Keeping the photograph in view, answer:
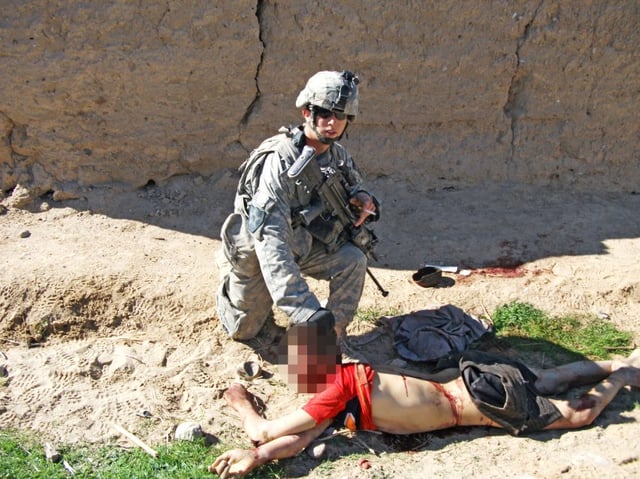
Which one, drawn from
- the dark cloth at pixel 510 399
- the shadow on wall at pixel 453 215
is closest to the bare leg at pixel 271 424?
the dark cloth at pixel 510 399

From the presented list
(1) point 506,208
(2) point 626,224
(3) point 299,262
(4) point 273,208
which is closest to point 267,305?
(3) point 299,262

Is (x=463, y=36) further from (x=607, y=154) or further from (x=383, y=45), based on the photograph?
(x=607, y=154)

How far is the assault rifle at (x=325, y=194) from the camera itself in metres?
3.92

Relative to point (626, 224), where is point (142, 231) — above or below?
below

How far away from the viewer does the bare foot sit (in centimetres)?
373

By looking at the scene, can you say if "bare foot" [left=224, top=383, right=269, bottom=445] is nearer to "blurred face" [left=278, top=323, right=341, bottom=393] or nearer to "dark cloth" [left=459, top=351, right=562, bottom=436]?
"blurred face" [left=278, top=323, right=341, bottom=393]

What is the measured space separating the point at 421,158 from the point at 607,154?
58.8 inches

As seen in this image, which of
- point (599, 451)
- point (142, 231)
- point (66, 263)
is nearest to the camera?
point (599, 451)

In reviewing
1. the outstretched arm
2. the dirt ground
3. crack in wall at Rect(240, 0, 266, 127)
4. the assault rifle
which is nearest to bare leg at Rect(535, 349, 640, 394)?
the dirt ground

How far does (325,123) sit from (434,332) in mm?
1452

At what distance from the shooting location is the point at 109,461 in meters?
3.63

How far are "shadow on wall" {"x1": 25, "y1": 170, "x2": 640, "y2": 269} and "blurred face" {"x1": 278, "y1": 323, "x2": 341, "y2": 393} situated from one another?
1.55 meters

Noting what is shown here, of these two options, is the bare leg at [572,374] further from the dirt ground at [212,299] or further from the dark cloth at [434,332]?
the dark cloth at [434,332]

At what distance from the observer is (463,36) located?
554 centimetres
